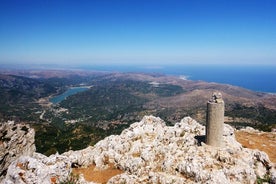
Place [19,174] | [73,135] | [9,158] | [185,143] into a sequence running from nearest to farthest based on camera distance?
[19,174], [185,143], [9,158], [73,135]

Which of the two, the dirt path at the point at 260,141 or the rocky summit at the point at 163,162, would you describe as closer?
the rocky summit at the point at 163,162

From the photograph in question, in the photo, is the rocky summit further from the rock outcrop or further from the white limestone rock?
the rock outcrop

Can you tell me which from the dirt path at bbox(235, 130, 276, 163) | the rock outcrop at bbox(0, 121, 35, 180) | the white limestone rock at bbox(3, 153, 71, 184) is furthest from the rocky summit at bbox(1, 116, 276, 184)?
the rock outcrop at bbox(0, 121, 35, 180)

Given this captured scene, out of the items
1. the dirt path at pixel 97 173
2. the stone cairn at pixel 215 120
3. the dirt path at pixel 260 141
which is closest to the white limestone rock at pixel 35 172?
the dirt path at pixel 97 173

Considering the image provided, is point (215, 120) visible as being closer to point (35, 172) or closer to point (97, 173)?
point (97, 173)

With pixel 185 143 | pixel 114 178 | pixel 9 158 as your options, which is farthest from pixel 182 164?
pixel 9 158

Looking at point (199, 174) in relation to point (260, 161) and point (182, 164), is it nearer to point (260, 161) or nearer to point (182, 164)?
point (182, 164)

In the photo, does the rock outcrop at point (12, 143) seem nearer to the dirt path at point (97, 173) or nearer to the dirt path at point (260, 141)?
the dirt path at point (97, 173)
